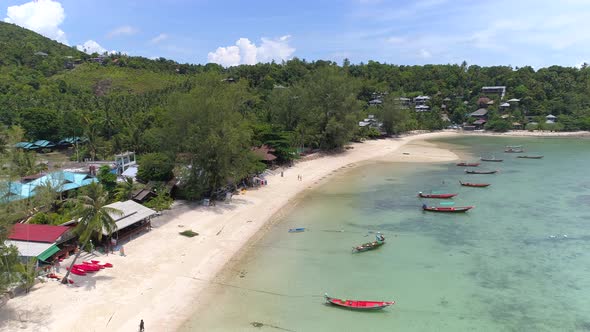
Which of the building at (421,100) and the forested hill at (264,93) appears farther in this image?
the building at (421,100)

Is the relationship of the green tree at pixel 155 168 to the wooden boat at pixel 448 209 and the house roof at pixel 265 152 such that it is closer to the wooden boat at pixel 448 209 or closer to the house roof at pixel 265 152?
the house roof at pixel 265 152

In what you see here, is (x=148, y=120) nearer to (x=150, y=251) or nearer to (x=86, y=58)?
(x=150, y=251)

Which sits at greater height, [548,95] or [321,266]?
[548,95]

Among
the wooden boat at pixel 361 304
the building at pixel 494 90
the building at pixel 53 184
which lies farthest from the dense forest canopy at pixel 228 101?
the wooden boat at pixel 361 304

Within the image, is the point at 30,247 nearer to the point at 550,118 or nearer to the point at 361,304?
the point at 361,304

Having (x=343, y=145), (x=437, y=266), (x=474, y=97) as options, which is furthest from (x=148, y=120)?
(x=474, y=97)

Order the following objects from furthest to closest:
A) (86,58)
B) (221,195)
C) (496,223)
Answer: (86,58) → (221,195) → (496,223)

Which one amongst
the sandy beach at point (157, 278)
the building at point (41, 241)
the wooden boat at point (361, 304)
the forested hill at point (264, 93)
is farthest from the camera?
the forested hill at point (264, 93)
